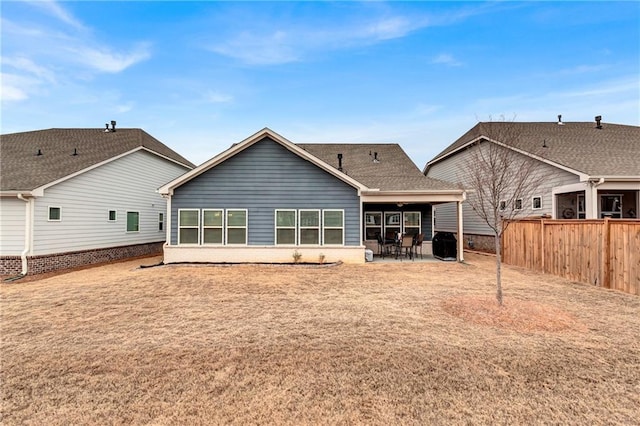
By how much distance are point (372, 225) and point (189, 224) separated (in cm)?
825

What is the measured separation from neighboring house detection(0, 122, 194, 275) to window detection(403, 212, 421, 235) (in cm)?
1350

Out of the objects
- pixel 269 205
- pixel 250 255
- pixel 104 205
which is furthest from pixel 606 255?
pixel 104 205

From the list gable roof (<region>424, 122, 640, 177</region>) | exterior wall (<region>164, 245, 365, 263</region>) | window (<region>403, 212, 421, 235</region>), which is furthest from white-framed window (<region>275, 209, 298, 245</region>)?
gable roof (<region>424, 122, 640, 177</region>)

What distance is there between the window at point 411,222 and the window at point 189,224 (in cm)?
938

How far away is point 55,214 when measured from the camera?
1157 centimetres

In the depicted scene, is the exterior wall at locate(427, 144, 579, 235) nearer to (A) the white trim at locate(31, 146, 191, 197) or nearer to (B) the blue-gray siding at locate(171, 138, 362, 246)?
(B) the blue-gray siding at locate(171, 138, 362, 246)

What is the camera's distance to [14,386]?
3.42m

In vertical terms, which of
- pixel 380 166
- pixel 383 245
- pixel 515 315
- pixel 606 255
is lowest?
pixel 515 315

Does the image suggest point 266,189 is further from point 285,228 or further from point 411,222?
point 411,222

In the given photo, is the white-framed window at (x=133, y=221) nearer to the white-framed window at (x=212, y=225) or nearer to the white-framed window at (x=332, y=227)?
the white-framed window at (x=212, y=225)

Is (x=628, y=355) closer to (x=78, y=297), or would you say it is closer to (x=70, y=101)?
(x=78, y=297)

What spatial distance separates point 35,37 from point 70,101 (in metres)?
A: 7.31

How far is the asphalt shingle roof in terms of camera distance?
13.2m

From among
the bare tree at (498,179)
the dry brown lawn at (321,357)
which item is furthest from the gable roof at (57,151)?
the bare tree at (498,179)
